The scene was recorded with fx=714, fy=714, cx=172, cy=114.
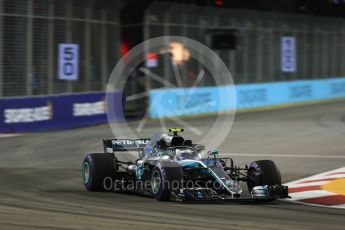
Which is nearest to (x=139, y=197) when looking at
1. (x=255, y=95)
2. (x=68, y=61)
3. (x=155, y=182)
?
(x=155, y=182)

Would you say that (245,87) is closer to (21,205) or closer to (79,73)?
(79,73)

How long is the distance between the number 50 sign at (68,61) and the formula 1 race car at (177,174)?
12.9 metres

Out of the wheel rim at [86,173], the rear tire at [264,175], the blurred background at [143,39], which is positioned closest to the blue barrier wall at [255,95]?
the blurred background at [143,39]

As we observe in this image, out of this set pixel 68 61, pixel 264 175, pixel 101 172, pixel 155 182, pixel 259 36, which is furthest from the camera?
pixel 259 36

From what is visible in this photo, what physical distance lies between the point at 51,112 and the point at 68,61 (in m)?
2.61

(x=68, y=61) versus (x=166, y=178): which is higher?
(x=68, y=61)

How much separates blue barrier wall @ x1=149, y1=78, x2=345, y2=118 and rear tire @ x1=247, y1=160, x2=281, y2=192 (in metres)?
13.7

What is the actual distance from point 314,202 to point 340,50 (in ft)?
105

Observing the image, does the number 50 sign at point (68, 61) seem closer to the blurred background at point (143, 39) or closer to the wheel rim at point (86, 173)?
the blurred background at point (143, 39)

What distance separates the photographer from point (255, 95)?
Result: 32.0 metres

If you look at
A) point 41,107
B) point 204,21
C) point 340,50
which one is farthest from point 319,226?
point 340,50

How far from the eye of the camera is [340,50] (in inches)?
1613

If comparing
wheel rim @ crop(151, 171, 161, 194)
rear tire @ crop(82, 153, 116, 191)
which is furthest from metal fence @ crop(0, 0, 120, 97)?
wheel rim @ crop(151, 171, 161, 194)

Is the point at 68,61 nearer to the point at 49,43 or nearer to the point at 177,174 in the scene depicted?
the point at 49,43
